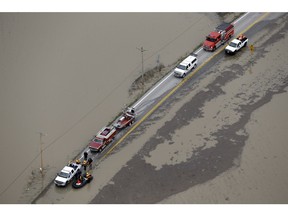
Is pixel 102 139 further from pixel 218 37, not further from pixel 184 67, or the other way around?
pixel 218 37

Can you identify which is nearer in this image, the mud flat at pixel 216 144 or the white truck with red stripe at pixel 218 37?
the mud flat at pixel 216 144

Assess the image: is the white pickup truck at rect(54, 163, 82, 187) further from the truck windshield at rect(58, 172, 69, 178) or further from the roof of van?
the roof of van

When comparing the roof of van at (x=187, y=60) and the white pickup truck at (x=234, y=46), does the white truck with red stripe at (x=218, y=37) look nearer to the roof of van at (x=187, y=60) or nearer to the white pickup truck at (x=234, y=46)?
the white pickup truck at (x=234, y=46)

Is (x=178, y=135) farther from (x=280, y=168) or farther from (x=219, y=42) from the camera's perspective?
(x=219, y=42)

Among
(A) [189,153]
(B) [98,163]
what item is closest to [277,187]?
(A) [189,153]

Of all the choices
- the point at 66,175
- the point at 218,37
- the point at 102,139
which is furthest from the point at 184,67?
the point at 66,175

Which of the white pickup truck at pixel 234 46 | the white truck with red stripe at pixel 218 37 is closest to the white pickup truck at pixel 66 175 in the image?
the white truck with red stripe at pixel 218 37
